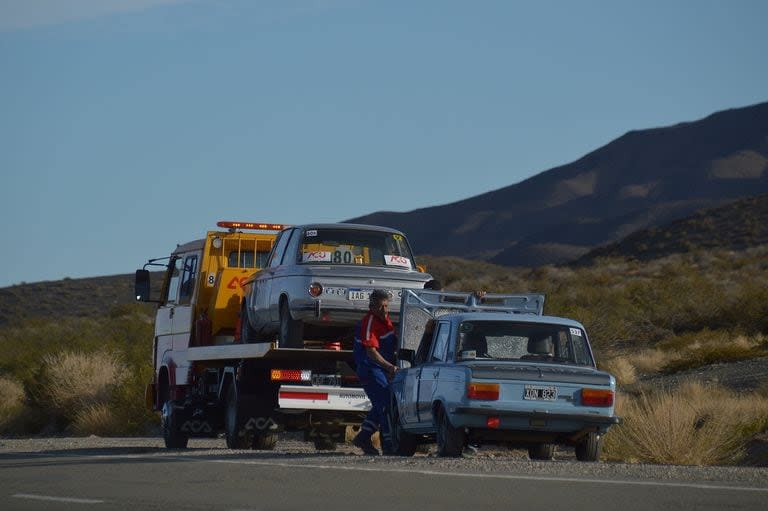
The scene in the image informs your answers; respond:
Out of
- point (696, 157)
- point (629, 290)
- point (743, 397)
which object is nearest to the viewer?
point (743, 397)

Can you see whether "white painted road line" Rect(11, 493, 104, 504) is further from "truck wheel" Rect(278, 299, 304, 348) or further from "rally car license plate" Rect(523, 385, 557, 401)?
"truck wheel" Rect(278, 299, 304, 348)

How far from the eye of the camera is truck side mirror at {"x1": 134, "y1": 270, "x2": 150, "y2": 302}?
75.1 ft

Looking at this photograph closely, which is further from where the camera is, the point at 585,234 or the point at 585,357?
the point at 585,234

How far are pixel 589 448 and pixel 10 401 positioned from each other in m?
23.7

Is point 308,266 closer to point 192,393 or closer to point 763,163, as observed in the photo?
point 192,393

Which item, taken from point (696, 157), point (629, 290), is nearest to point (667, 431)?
point (629, 290)

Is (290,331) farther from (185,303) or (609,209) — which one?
(609,209)

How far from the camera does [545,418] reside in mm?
15164

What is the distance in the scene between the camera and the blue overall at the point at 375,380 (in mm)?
17578

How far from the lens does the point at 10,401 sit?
36469 millimetres

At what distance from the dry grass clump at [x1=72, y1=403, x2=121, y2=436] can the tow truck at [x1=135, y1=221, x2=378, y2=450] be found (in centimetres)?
571

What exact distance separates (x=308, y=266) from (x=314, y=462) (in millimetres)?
4555

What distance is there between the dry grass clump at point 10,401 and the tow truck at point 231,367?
35.6 feet

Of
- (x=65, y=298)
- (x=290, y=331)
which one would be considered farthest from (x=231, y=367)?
(x=65, y=298)
